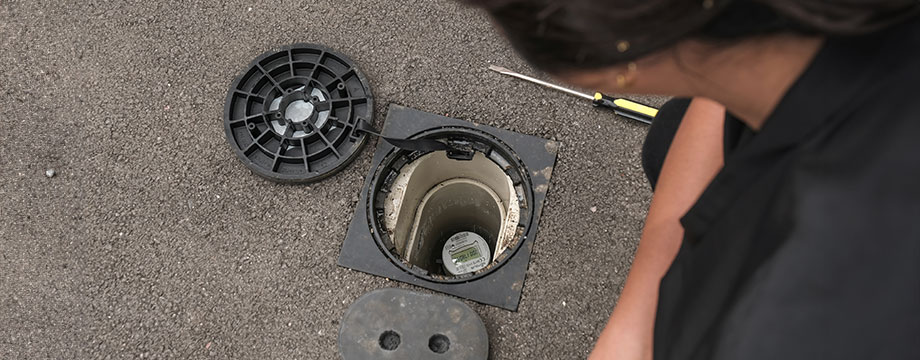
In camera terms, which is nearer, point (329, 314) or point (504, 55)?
point (329, 314)

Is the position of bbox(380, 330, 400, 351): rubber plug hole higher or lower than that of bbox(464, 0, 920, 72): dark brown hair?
lower

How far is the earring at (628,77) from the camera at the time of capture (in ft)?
1.78

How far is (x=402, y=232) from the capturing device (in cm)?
179

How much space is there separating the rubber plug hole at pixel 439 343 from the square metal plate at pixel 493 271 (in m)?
0.11

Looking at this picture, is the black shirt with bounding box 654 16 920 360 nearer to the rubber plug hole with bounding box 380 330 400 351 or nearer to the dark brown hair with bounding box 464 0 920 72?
the dark brown hair with bounding box 464 0 920 72

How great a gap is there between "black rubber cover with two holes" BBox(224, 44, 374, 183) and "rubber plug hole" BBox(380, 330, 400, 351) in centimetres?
44

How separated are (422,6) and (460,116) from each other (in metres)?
0.37

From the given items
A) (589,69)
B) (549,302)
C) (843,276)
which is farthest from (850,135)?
(549,302)

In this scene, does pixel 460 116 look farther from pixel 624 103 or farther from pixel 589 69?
pixel 589 69

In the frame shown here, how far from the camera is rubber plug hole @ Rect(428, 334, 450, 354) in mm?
1412

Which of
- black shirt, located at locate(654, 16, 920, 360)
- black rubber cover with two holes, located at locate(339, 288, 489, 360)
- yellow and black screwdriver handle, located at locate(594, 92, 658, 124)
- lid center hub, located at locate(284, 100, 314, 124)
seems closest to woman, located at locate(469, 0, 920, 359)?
black shirt, located at locate(654, 16, 920, 360)

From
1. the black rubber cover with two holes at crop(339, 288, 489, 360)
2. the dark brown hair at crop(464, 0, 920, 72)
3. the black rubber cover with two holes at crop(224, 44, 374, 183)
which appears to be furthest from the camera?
the black rubber cover with two holes at crop(224, 44, 374, 183)

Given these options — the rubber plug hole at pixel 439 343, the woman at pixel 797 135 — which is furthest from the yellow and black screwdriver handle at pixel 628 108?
the woman at pixel 797 135

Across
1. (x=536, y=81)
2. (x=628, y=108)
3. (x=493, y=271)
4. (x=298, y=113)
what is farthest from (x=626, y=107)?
(x=298, y=113)
